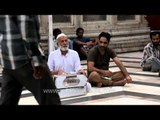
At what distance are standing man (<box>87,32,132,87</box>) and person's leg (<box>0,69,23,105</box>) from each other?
3468 millimetres

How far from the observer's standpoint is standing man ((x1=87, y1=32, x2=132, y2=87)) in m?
5.50

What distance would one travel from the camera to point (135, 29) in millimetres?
12352

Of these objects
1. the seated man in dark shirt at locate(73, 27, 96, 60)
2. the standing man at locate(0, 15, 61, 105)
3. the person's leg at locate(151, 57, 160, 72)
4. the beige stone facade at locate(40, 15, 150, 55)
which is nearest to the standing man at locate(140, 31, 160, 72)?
the person's leg at locate(151, 57, 160, 72)

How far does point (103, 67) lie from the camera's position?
223 inches

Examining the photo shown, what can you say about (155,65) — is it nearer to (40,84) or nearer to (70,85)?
(70,85)

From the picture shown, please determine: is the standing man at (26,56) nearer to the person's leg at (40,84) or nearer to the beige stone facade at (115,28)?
the person's leg at (40,84)

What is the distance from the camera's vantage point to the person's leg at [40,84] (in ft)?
5.82

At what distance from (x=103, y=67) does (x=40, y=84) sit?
3.93 m

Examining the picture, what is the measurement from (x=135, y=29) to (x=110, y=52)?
6961 millimetres

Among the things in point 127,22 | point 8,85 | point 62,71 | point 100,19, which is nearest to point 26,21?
point 8,85

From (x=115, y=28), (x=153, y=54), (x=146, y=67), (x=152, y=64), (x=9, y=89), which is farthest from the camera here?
(x=115, y=28)

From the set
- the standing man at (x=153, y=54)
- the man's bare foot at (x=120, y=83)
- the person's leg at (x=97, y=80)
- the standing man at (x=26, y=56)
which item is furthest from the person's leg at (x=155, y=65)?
the standing man at (x=26, y=56)

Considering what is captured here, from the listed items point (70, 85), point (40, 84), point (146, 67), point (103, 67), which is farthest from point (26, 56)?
point (146, 67)
